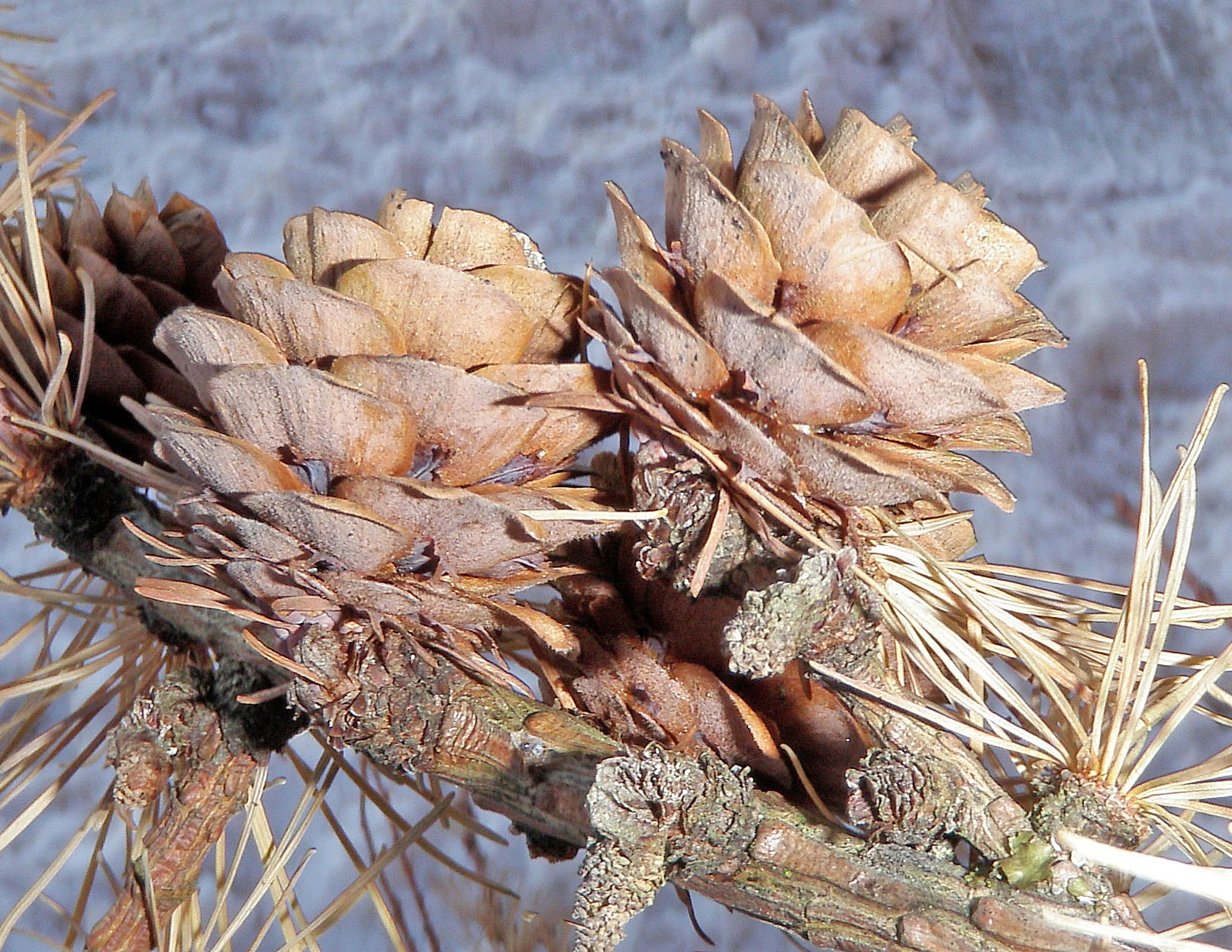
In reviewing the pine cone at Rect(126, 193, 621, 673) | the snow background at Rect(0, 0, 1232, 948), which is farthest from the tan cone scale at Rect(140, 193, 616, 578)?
the snow background at Rect(0, 0, 1232, 948)

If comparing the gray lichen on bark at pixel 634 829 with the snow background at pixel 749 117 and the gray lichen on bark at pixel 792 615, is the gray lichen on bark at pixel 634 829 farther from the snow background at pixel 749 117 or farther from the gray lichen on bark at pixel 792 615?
the snow background at pixel 749 117

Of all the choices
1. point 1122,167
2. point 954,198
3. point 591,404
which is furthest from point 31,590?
point 1122,167

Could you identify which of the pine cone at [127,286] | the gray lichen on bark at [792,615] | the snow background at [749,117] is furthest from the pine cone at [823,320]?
the snow background at [749,117]

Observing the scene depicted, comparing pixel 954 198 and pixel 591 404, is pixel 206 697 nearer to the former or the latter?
pixel 591 404

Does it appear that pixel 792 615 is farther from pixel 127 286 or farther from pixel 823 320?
pixel 127 286

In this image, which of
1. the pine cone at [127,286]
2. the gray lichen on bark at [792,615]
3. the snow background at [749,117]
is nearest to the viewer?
the gray lichen on bark at [792,615]

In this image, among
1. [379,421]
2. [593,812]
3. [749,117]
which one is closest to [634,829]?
[593,812]
